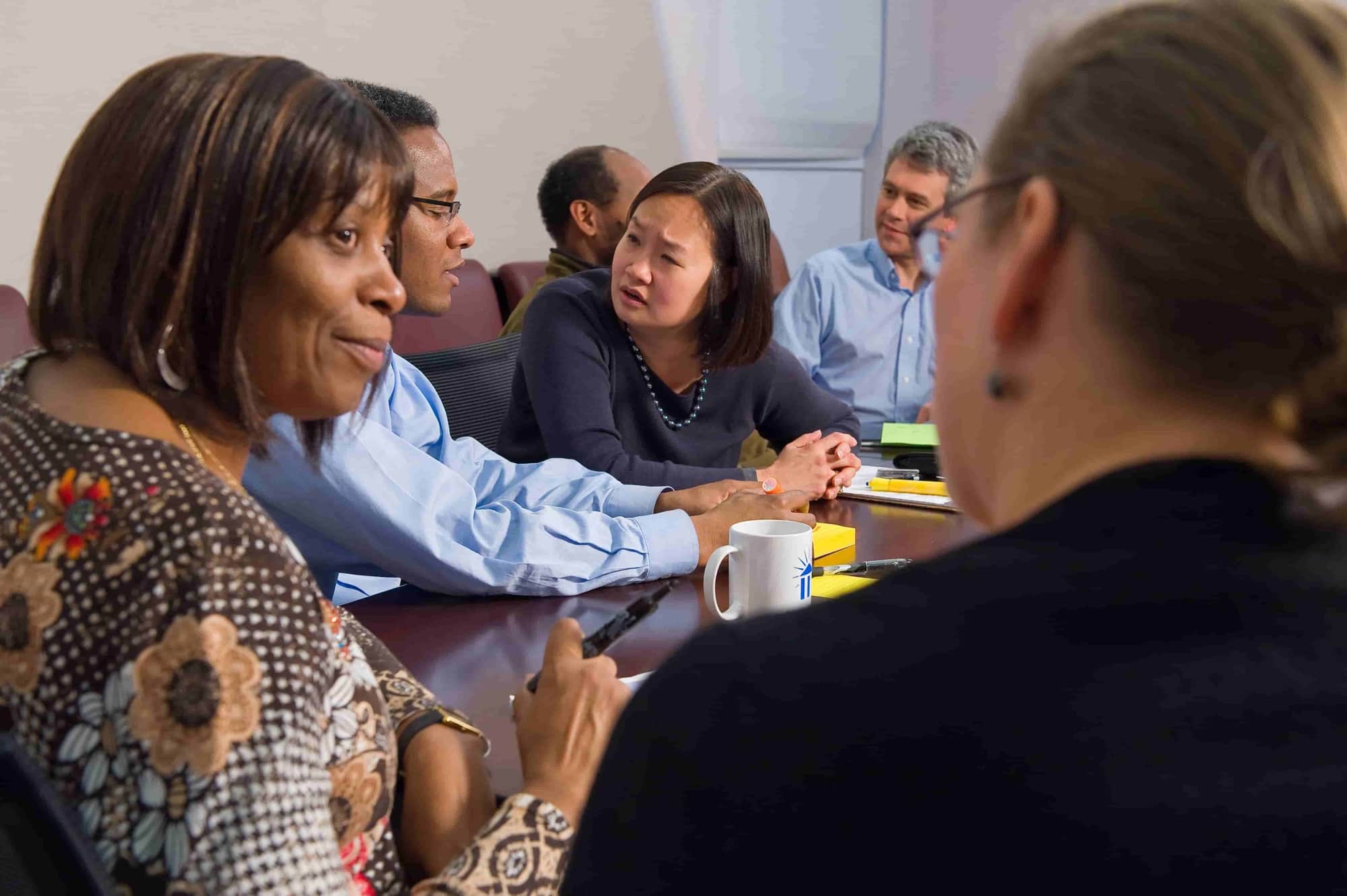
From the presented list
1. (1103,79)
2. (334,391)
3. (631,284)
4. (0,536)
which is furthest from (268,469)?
(1103,79)

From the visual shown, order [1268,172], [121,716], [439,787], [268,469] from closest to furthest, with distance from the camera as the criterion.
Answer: [1268,172] < [121,716] < [439,787] < [268,469]

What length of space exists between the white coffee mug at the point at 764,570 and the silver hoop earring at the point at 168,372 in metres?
0.66

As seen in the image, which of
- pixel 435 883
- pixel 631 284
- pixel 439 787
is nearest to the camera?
pixel 435 883

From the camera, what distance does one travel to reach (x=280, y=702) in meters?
0.77

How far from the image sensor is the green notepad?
8.24 ft

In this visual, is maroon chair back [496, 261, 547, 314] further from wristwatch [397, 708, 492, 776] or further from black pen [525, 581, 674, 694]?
wristwatch [397, 708, 492, 776]

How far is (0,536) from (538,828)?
1.43ft

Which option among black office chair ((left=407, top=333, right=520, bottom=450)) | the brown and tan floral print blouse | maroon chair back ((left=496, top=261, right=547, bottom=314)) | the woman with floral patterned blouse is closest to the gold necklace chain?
the woman with floral patterned blouse

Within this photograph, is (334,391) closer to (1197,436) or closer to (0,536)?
(0,536)

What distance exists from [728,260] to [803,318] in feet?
3.86

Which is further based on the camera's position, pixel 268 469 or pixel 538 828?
pixel 268 469

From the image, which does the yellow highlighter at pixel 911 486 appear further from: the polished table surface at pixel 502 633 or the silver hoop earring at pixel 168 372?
the silver hoop earring at pixel 168 372

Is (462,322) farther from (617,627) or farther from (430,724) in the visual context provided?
(430,724)

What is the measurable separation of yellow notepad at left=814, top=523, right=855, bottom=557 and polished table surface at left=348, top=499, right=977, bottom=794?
0.01 metres
